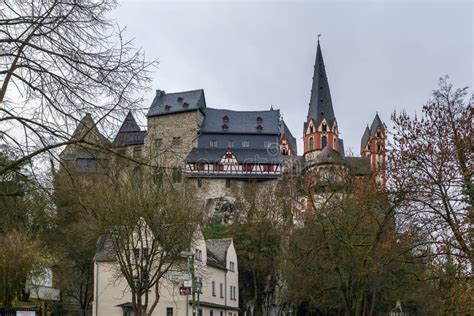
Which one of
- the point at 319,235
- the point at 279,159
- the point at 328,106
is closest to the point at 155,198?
the point at 319,235

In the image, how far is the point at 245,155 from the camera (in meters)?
83.7

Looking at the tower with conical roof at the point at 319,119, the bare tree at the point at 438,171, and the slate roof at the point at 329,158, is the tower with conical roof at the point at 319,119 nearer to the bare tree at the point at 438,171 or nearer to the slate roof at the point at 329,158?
the slate roof at the point at 329,158

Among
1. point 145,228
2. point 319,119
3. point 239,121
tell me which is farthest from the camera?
point 319,119

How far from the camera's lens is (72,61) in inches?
321

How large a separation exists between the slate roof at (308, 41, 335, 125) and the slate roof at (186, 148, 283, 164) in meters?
21.5

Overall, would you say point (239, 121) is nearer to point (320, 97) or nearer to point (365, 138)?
point (320, 97)

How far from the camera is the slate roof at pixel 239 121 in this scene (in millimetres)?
87125

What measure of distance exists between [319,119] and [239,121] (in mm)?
18951

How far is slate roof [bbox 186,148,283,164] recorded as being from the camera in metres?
81.9

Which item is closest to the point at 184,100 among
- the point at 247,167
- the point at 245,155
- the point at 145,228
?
the point at 245,155

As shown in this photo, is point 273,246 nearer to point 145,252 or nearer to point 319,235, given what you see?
point 319,235

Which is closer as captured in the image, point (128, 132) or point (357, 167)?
point (128, 132)

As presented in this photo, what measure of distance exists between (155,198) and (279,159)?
56.5m

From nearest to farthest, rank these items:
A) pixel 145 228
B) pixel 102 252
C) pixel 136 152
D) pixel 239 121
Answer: pixel 136 152 < pixel 145 228 < pixel 102 252 < pixel 239 121
